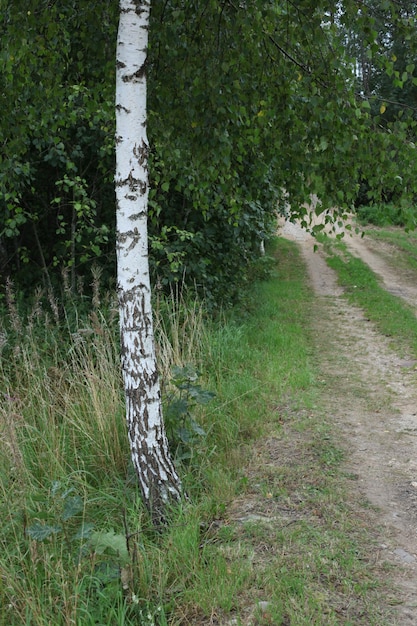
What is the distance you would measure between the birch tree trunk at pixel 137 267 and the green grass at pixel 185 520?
238 mm

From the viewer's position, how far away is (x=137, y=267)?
356 centimetres

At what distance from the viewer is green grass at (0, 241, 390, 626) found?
299cm

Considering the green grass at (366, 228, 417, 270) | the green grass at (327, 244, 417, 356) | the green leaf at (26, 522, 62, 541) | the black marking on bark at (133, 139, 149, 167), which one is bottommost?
the green grass at (327, 244, 417, 356)

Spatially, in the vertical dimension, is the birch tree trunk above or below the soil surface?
above

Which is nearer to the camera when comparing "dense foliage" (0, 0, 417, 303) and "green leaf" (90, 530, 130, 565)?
"green leaf" (90, 530, 130, 565)

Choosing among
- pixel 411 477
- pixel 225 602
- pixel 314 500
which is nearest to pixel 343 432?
pixel 411 477

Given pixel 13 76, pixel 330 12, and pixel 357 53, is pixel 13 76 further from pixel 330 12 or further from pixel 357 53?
pixel 357 53

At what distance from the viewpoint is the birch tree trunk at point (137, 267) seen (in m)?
3.47

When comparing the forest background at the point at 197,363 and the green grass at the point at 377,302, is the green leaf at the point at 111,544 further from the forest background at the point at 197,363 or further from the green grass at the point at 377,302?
the green grass at the point at 377,302

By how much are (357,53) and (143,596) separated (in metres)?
4.35

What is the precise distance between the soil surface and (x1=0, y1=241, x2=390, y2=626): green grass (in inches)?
6.8

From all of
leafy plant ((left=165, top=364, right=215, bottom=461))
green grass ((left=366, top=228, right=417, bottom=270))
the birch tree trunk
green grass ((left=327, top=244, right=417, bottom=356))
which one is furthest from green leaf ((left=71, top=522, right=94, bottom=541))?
green grass ((left=366, top=228, right=417, bottom=270))

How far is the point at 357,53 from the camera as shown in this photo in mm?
4836

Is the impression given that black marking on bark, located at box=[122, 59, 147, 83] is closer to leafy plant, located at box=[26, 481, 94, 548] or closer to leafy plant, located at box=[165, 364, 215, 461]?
leafy plant, located at box=[165, 364, 215, 461]
